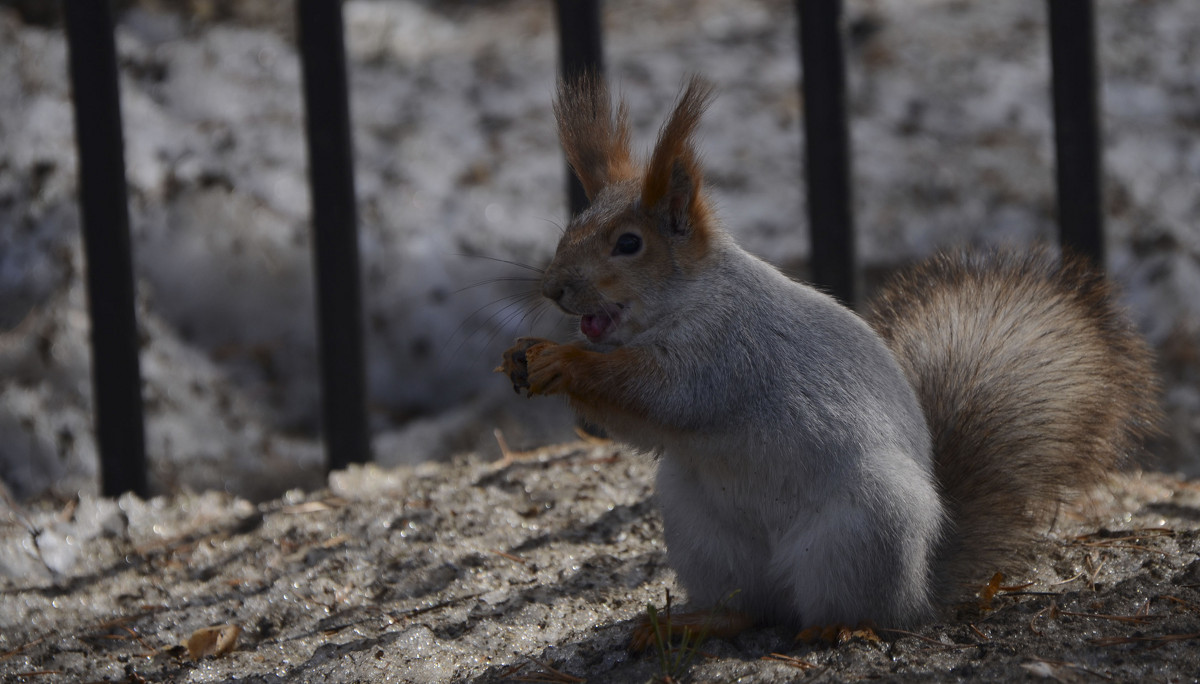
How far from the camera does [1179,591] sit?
157 cm

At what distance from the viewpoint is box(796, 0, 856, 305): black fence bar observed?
7.98 ft

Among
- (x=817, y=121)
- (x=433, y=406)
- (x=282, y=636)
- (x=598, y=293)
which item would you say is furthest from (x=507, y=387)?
(x=598, y=293)

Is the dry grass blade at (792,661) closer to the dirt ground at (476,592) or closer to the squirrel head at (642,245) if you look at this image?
the dirt ground at (476,592)

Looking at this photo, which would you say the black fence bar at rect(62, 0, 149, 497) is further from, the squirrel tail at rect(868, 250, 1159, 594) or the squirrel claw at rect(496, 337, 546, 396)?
the squirrel tail at rect(868, 250, 1159, 594)

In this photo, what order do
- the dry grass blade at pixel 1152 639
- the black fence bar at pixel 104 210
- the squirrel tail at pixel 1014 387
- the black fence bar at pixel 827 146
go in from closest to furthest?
1. the dry grass blade at pixel 1152 639
2. the squirrel tail at pixel 1014 387
3. the black fence bar at pixel 104 210
4. the black fence bar at pixel 827 146

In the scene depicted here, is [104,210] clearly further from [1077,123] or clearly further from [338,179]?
[1077,123]

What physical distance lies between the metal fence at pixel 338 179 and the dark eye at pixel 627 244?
785 mm

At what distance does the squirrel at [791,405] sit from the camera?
146 cm

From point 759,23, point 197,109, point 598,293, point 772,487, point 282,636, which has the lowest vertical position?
point 282,636

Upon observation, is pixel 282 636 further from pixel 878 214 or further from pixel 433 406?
pixel 878 214

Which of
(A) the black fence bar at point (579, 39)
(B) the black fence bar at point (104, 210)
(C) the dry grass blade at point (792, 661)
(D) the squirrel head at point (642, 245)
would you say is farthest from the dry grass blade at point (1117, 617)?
(B) the black fence bar at point (104, 210)

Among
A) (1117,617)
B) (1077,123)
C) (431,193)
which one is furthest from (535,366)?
(431,193)

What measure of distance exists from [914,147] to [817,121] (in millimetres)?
1466

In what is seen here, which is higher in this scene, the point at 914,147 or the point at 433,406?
the point at 914,147
